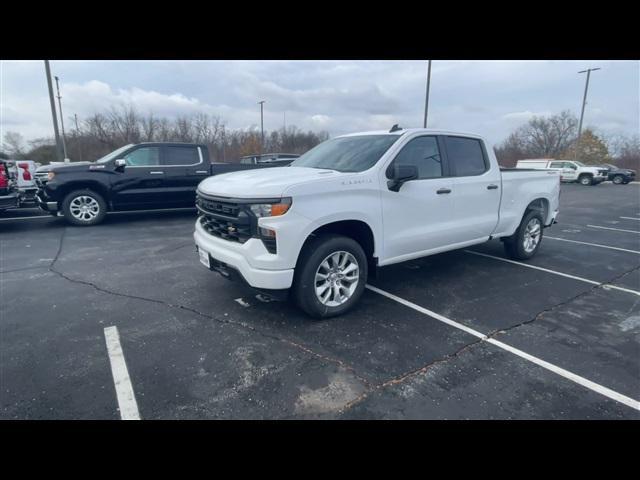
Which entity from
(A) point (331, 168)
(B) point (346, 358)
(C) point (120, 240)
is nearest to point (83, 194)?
(C) point (120, 240)

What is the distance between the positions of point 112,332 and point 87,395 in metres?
1.02

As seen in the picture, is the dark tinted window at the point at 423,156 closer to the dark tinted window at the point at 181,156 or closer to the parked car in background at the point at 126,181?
the parked car in background at the point at 126,181

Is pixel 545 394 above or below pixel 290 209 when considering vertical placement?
below

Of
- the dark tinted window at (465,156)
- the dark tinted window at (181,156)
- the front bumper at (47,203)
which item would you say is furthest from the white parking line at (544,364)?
the front bumper at (47,203)

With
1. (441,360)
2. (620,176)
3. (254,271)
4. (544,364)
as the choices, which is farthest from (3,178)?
(620,176)

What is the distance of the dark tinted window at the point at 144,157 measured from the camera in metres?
8.62

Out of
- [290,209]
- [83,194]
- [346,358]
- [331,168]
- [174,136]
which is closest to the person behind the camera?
[346,358]

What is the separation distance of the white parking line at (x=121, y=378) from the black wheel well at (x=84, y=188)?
235 inches

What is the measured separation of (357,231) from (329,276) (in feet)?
2.01

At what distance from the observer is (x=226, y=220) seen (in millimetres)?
3561

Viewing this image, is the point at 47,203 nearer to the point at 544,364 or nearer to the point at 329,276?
the point at 329,276

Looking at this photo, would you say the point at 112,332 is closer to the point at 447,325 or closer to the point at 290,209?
the point at 290,209

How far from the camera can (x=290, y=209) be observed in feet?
10.7

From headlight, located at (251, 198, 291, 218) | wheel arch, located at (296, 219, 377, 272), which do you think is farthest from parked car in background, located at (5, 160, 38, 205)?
wheel arch, located at (296, 219, 377, 272)
